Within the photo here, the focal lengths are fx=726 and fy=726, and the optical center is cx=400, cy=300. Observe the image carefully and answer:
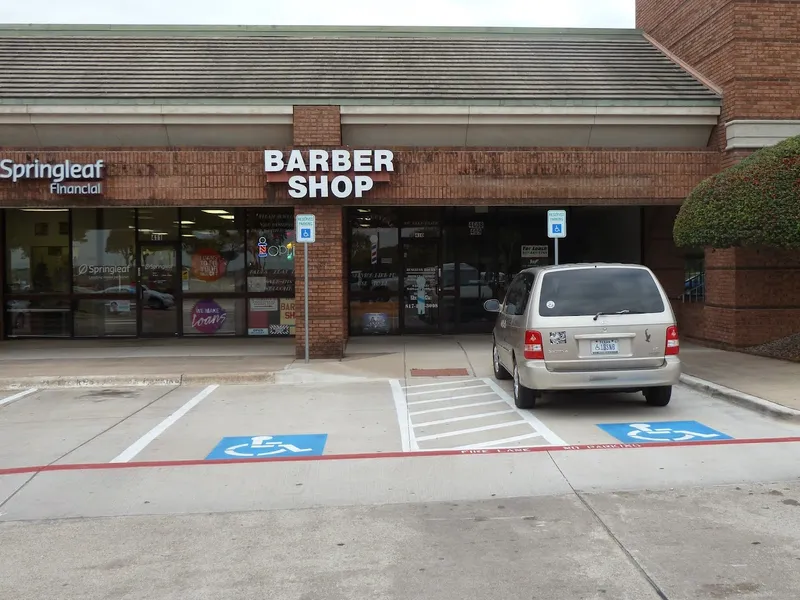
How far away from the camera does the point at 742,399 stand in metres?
9.12

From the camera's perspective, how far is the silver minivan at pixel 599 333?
8344mm

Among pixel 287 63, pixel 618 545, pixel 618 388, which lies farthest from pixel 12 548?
pixel 287 63

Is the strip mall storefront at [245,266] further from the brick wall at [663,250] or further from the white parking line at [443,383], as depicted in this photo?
the white parking line at [443,383]

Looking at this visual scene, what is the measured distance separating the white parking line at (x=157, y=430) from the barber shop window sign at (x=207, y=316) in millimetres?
6765

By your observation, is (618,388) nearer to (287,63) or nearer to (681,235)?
(681,235)

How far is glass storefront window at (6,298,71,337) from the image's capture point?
17.7m

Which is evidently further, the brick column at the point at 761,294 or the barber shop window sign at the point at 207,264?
the barber shop window sign at the point at 207,264

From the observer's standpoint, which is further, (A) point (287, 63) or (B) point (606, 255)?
(B) point (606, 255)

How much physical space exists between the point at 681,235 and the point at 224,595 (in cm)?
1011

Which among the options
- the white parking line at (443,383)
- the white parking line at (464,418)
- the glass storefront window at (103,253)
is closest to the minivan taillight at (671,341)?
the white parking line at (464,418)

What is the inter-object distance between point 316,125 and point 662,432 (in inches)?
335

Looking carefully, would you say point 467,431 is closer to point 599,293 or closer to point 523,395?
point 523,395

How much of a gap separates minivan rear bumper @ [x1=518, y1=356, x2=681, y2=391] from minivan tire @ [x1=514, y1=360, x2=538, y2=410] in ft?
1.77

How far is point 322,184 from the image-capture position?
13.3 metres
